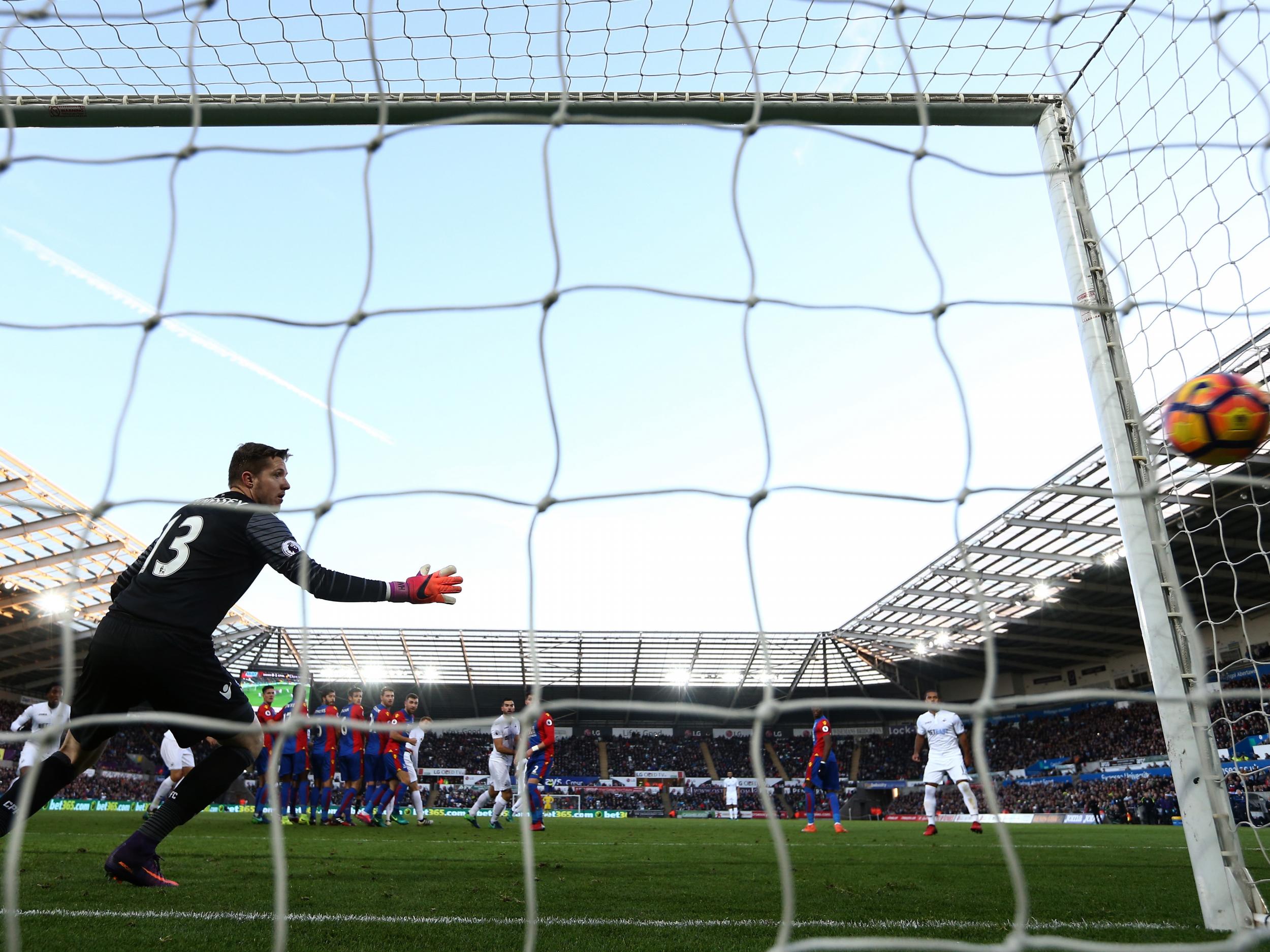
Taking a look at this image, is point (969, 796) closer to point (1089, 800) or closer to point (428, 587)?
point (428, 587)

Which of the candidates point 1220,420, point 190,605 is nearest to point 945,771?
point 1220,420

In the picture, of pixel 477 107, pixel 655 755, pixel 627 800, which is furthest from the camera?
pixel 655 755

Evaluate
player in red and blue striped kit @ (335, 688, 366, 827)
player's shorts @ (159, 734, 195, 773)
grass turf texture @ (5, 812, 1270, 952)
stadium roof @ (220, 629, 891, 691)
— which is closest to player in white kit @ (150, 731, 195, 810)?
player's shorts @ (159, 734, 195, 773)

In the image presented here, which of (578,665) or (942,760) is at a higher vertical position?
(578,665)

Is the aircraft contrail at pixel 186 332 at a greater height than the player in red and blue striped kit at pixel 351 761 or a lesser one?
greater

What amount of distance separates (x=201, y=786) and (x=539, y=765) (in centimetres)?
767

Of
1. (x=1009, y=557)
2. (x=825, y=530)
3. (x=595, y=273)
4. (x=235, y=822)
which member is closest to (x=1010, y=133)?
(x=825, y=530)

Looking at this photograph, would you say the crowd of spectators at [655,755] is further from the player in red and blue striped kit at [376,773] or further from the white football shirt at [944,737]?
the player in red and blue striped kit at [376,773]

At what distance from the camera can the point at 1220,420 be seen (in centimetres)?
306

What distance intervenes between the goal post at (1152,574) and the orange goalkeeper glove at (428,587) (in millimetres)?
2103

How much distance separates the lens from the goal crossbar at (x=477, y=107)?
389 centimetres

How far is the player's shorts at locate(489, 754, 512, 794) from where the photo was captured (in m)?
10.6

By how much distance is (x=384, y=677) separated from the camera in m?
37.4

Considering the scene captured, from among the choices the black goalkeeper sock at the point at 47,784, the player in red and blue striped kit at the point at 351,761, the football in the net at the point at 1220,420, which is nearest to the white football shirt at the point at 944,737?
the player in red and blue striped kit at the point at 351,761
